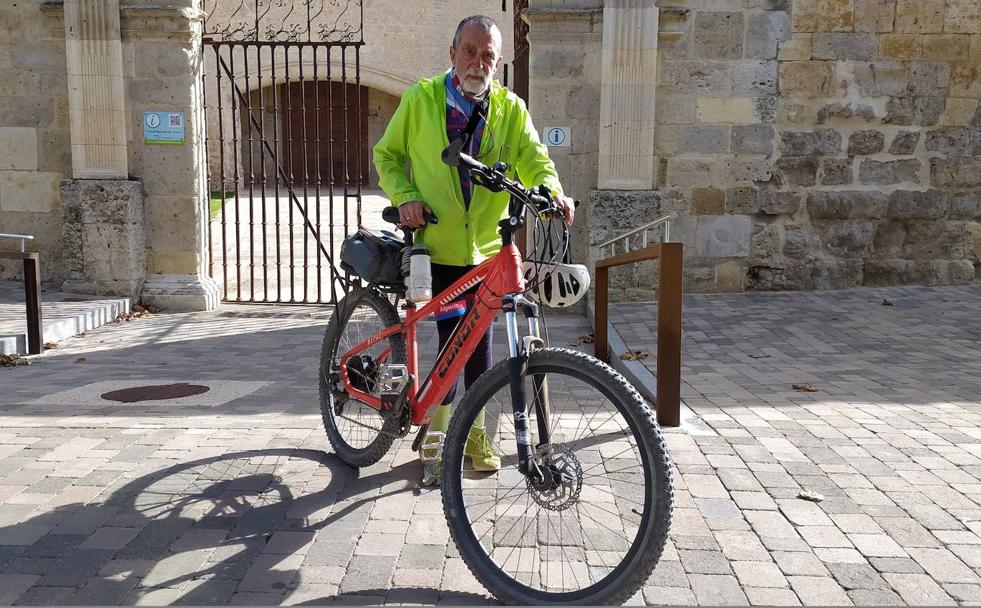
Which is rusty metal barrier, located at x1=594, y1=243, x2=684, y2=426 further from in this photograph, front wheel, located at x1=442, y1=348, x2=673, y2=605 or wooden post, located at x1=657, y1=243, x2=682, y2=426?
front wheel, located at x1=442, y1=348, x2=673, y2=605

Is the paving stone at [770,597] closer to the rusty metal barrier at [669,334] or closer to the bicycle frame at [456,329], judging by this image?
the bicycle frame at [456,329]

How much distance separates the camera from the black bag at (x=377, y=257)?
11.4ft

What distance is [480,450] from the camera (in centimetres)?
329

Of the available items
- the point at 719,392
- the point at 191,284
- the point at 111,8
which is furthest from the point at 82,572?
the point at 111,8

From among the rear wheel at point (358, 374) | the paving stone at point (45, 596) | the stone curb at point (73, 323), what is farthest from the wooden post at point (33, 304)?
the paving stone at point (45, 596)

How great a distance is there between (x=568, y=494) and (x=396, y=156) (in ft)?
5.00

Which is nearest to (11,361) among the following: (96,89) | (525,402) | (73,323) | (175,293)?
(73,323)

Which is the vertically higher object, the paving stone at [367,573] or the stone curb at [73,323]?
the stone curb at [73,323]

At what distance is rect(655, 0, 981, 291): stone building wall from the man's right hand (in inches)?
220

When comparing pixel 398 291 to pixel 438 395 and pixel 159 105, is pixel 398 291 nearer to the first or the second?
pixel 438 395

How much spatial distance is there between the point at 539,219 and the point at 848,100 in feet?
21.9

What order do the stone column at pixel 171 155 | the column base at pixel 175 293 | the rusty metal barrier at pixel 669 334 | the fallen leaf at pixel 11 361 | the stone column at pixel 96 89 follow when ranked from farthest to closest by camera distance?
the column base at pixel 175 293, the stone column at pixel 171 155, the stone column at pixel 96 89, the fallen leaf at pixel 11 361, the rusty metal barrier at pixel 669 334

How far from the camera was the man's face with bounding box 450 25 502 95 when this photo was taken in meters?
3.13

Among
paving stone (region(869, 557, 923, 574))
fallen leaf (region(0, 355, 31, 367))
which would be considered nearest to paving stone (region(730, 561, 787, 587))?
paving stone (region(869, 557, 923, 574))
